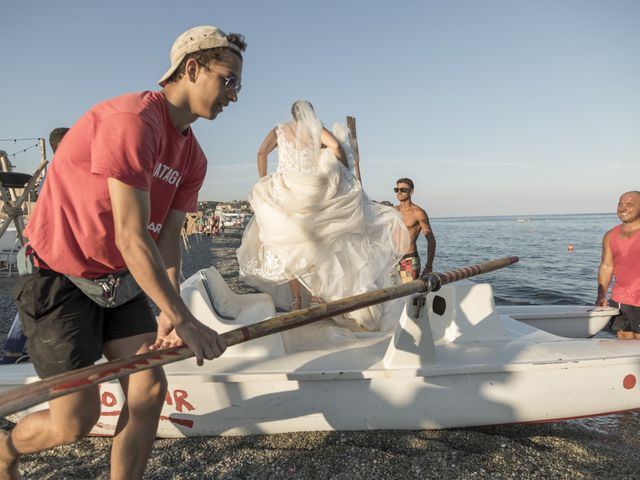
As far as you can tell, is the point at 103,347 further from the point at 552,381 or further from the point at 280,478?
the point at 552,381

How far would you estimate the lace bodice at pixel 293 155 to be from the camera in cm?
448

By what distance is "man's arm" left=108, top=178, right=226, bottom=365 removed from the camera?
57.4 inches

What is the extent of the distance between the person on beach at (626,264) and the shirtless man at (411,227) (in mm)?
2792

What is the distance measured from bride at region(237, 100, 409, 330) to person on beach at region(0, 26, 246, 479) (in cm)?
221

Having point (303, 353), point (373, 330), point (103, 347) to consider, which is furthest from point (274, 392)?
point (373, 330)

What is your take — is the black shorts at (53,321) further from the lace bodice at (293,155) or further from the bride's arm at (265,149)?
the bride's arm at (265,149)

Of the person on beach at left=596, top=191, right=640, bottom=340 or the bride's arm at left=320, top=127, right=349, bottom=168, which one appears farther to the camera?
the bride's arm at left=320, top=127, right=349, bottom=168

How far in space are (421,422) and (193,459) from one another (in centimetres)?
152

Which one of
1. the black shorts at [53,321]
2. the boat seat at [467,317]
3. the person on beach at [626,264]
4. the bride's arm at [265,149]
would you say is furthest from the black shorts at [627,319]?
the black shorts at [53,321]

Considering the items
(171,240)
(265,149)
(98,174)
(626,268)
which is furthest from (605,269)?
(98,174)

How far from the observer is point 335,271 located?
167 inches

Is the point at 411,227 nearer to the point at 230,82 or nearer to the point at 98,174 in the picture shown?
the point at 230,82

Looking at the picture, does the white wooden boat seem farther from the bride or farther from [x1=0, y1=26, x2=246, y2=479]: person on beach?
the bride

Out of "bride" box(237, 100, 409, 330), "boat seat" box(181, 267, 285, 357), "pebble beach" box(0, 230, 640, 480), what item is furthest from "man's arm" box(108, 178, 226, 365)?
"bride" box(237, 100, 409, 330)
